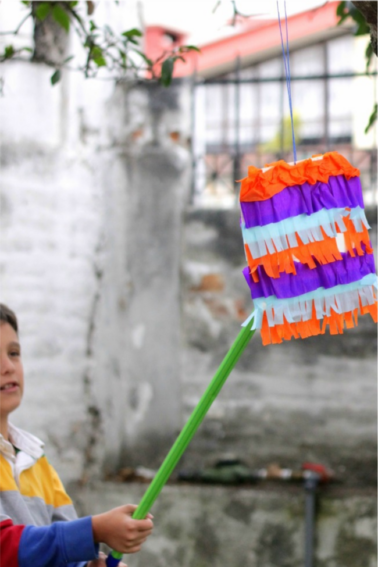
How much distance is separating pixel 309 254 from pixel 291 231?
6cm

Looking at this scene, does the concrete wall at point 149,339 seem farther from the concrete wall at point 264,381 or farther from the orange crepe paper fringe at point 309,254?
the orange crepe paper fringe at point 309,254

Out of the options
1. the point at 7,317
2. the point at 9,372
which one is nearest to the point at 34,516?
the point at 9,372

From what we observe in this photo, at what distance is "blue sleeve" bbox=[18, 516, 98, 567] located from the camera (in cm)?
155

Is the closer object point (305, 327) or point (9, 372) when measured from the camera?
point (305, 327)

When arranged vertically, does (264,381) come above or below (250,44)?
below

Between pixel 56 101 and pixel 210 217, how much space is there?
39.5 inches

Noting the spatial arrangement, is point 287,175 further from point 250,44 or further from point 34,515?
point 250,44

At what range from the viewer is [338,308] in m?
1.56

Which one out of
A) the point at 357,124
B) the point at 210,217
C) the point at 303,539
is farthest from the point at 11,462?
the point at 357,124

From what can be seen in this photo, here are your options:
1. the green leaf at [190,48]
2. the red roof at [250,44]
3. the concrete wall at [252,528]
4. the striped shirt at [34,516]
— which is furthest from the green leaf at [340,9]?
the red roof at [250,44]

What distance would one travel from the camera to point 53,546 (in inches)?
61.1

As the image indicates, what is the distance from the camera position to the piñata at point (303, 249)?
1.53 meters

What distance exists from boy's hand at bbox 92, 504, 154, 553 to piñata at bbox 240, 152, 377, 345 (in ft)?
1.55

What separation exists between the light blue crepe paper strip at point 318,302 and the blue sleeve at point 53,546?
57 centimetres
